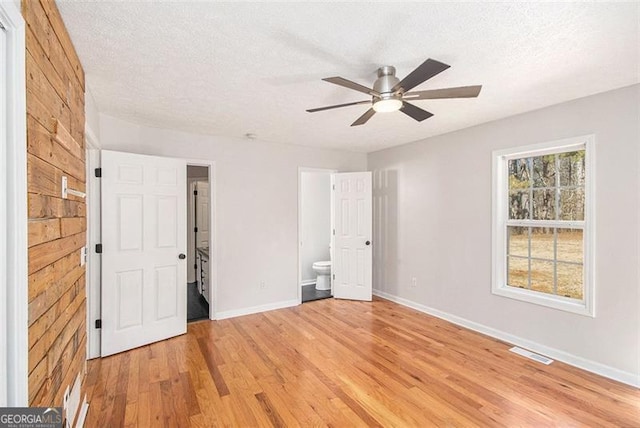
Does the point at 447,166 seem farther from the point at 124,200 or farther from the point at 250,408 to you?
the point at 124,200

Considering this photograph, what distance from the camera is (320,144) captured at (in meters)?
4.58

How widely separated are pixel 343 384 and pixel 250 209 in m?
2.57

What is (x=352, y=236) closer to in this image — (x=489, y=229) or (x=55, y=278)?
(x=489, y=229)

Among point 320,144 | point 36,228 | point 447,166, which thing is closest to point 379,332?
point 447,166

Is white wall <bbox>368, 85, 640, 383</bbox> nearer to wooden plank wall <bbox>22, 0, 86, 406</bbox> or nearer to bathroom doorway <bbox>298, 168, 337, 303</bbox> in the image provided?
bathroom doorway <bbox>298, 168, 337, 303</bbox>

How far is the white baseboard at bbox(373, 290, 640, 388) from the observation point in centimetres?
253

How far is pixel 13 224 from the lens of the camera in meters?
1.09

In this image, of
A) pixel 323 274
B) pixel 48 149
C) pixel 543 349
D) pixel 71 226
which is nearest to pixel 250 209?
pixel 323 274

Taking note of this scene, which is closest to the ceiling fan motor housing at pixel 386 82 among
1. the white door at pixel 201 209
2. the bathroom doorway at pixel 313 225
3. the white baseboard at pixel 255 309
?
the white baseboard at pixel 255 309

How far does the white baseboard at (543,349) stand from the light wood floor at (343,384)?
92 millimetres

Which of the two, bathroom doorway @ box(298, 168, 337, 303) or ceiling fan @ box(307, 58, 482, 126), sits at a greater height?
ceiling fan @ box(307, 58, 482, 126)

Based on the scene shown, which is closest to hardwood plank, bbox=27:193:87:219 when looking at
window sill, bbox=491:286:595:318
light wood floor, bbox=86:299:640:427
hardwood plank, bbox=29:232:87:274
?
hardwood plank, bbox=29:232:87:274

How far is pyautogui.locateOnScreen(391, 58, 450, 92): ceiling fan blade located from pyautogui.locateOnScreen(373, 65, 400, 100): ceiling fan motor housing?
0.04 metres

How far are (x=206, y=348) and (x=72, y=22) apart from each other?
286cm
